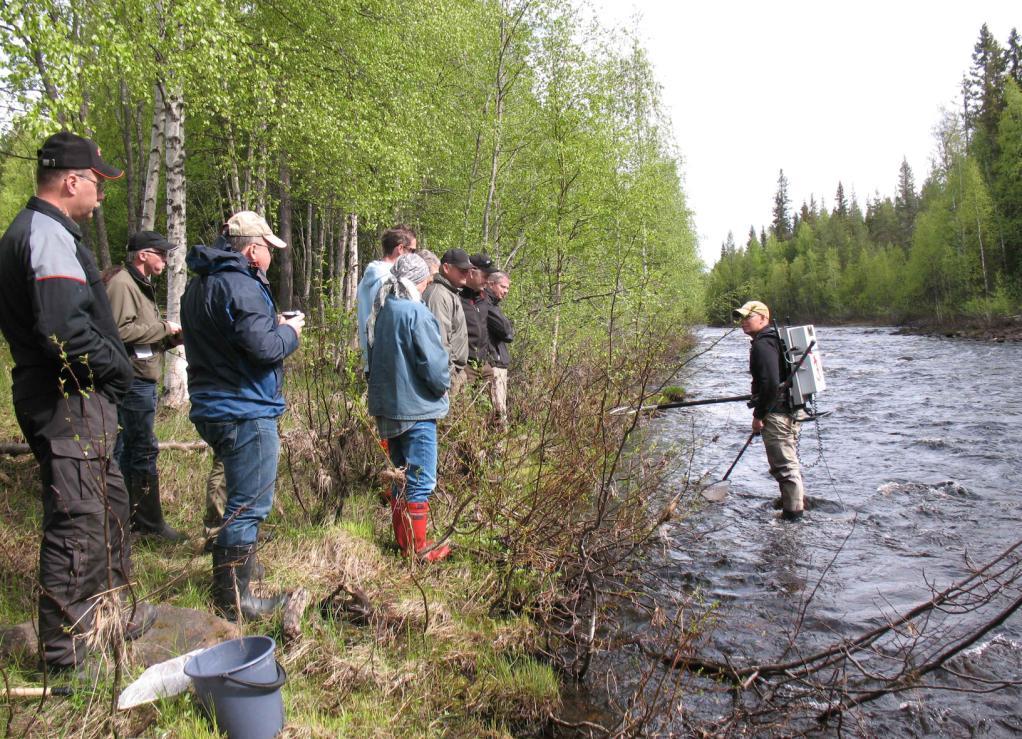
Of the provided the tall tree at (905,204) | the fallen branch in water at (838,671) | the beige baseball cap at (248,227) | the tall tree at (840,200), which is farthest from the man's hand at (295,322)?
the tall tree at (840,200)

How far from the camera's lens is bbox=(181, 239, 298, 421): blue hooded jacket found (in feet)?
9.97

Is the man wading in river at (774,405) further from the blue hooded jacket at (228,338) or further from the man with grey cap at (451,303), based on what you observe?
the blue hooded jacket at (228,338)

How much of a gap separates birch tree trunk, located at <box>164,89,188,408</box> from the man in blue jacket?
15.1 ft

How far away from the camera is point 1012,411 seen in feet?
38.9

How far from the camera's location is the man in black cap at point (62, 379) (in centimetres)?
246

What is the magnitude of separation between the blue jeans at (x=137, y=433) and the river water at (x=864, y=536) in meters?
3.22

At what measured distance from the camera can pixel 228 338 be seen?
307 cm

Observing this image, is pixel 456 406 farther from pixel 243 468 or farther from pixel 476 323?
pixel 243 468

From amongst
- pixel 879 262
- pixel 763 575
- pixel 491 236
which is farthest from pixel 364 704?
pixel 879 262

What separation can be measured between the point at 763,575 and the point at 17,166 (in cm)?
3442

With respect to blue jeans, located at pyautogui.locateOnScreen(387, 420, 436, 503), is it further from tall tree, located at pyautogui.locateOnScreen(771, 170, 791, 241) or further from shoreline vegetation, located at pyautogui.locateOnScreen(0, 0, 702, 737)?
tall tree, located at pyautogui.locateOnScreen(771, 170, 791, 241)

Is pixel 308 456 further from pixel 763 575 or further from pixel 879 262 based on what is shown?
pixel 879 262

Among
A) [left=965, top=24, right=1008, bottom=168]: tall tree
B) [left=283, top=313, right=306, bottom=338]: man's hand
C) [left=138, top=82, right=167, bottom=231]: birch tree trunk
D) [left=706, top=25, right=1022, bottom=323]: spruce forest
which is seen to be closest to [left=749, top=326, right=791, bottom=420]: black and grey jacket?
[left=283, top=313, right=306, bottom=338]: man's hand

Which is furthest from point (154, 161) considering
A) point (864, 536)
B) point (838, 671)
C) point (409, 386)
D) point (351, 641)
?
point (864, 536)
